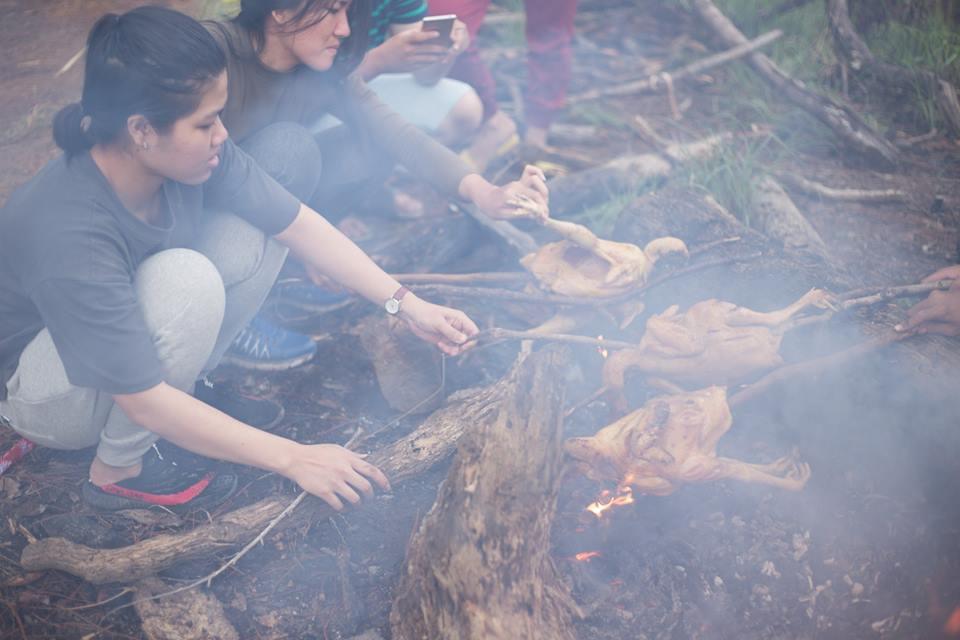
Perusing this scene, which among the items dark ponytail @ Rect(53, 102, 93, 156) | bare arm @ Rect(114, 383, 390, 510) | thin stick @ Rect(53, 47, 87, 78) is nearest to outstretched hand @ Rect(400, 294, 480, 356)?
bare arm @ Rect(114, 383, 390, 510)

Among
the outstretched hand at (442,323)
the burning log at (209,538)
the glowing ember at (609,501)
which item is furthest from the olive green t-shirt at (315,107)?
the glowing ember at (609,501)

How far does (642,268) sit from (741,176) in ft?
5.69

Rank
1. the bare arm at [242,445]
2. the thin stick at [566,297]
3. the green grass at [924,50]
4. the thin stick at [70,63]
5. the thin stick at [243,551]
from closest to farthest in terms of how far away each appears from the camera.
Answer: the bare arm at [242,445], the thin stick at [243,551], the thin stick at [566,297], the thin stick at [70,63], the green grass at [924,50]

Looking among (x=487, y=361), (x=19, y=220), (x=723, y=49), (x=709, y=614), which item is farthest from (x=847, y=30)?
(x=19, y=220)

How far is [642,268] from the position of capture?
9.62 ft

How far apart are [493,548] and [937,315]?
6.53ft

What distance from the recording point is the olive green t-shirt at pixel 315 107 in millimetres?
2854

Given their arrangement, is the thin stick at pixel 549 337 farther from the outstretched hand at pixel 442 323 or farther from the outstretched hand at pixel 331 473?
the outstretched hand at pixel 331 473

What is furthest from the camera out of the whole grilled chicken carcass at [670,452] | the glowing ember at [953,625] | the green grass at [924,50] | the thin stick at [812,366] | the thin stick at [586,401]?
the green grass at [924,50]

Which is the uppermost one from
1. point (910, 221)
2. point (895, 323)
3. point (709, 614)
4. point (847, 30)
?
point (847, 30)

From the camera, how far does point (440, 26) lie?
3.31 metres

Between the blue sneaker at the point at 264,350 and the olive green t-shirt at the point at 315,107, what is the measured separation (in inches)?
38.3

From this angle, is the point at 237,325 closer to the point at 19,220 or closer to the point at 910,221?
the point at 19,220

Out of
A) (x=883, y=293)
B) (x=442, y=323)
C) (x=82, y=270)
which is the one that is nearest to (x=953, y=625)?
(x=883, y=293)
